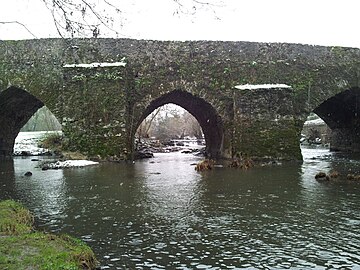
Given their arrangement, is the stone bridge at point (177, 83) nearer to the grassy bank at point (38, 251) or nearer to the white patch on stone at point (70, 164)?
the white patch on stone at point (70, 164)

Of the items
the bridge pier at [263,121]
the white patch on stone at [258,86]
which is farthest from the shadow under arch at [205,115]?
the white patch on stone at [258,86]

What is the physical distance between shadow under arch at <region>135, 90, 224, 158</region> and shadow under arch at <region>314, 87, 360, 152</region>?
6.86 meters

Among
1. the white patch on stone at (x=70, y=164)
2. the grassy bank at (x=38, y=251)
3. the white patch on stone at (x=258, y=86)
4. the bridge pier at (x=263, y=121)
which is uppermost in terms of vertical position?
the white patch on stone at (x=258, y=86)

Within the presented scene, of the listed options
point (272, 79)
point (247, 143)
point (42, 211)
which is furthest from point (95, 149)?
point (42, 211)

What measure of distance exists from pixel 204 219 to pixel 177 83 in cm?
1296

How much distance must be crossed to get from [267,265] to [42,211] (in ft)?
15.0

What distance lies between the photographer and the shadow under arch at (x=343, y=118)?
914 inches

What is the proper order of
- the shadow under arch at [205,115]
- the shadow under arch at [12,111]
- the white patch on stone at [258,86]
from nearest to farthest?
the white patch on stone at [258,86] → the shadow under arch at [12,111] → the shadow under arch at [205,115]

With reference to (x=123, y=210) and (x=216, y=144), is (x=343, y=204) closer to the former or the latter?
(x=123, y=210)

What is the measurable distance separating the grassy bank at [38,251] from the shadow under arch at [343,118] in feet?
64.3

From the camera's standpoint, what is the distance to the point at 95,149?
1809 cm

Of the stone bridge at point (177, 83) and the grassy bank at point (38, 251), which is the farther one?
the stone bridge at point (177, 83)

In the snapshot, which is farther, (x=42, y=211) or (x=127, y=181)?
(x=127, y=181)

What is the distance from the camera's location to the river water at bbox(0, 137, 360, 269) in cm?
487
